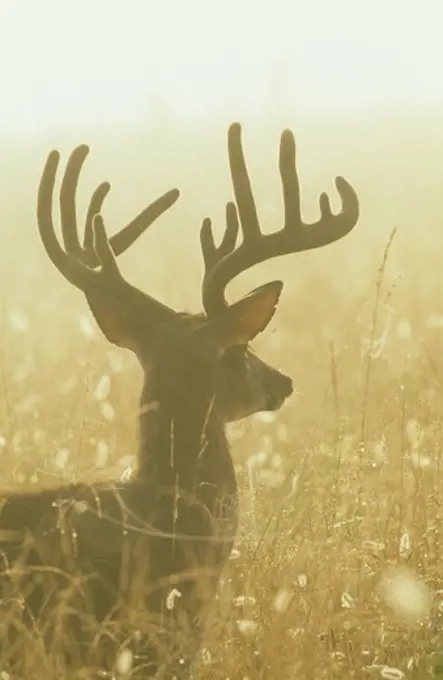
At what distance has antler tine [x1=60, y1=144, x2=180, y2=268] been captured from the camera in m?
5.80

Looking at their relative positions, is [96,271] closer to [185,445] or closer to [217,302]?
[217,302]

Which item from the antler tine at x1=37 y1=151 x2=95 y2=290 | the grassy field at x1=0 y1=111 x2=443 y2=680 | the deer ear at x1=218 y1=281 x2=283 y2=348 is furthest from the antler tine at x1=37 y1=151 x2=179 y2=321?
the grassy field at x1=0 y1=111 x2=443 y2=680

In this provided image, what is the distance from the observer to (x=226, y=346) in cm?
541

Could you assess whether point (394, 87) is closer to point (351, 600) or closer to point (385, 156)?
point (385, 156)

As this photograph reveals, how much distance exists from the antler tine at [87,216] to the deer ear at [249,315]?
0.61 metres

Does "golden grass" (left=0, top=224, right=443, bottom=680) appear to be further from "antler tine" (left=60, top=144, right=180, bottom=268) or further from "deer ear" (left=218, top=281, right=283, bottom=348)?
"antler tine" (left=60, top=144, right=180, bottom=268)

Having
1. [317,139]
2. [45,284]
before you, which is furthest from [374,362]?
[317,139]

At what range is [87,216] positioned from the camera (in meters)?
5.94

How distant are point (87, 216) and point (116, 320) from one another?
24.5 inches

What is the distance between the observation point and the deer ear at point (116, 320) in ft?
17.8

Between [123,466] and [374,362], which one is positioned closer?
[123,466]

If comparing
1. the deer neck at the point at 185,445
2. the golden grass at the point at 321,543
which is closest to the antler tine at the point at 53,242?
the golden grass at the point at 321,543

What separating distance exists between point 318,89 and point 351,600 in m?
29.4

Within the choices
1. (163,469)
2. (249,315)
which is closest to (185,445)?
(163,469)
